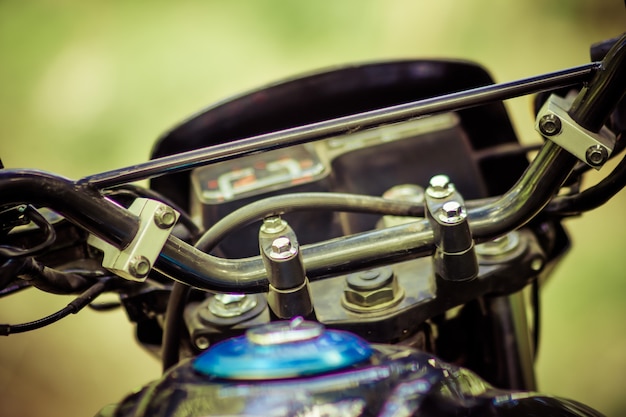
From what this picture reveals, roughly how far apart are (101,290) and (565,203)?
627 mm

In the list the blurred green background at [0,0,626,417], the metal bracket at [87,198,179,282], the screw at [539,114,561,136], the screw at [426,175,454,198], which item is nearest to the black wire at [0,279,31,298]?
the metal bracket at [87,198,179,282]

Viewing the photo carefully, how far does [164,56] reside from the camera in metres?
2.74

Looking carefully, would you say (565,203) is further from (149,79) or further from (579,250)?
(149,79)

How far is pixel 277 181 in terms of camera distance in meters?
1.03

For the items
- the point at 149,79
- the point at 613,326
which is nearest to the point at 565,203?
the point at 613,326

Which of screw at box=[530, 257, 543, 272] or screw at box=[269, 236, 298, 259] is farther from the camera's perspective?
screw at box=[530, 257, 543, 272]

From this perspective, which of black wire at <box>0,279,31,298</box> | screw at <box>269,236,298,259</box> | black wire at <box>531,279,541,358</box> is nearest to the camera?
screw at <box>269,236,298,259</box>

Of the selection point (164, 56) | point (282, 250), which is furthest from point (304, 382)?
point (164, 56)

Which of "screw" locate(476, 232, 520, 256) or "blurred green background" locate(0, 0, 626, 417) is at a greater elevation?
"blurred green background" locate(0, 0, 626, 417)

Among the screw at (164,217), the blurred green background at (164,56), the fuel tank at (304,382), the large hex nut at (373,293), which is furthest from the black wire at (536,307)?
the blurred green background at (164,56)

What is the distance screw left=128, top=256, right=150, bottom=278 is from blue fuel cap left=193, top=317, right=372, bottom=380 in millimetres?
106

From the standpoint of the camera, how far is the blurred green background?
2.23 meters

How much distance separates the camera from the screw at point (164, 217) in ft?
2.25

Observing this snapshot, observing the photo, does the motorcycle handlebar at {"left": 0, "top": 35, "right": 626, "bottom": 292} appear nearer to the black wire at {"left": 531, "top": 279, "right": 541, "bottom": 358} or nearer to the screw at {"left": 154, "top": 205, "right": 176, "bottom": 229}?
the screw at {"left": 154, "top": 205, "right": 176, "bottom": 229}
